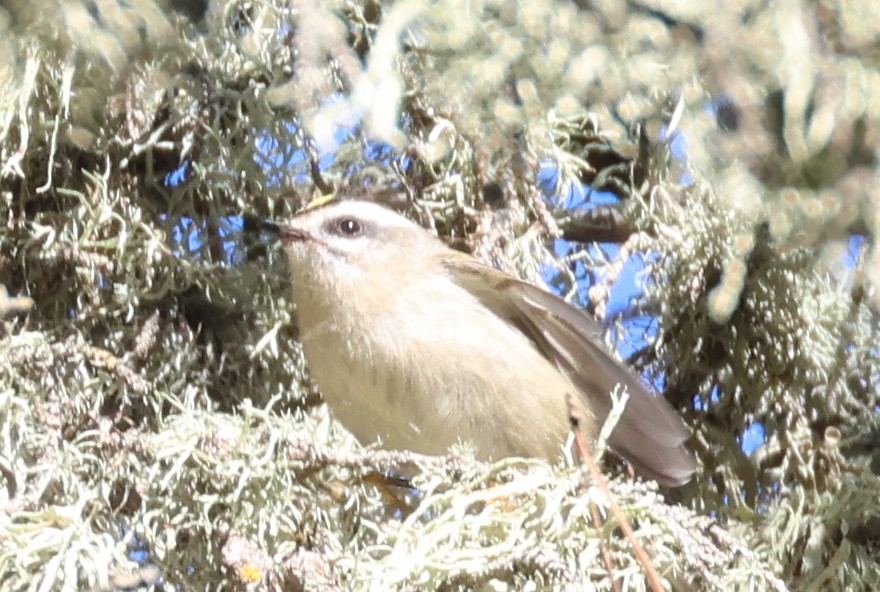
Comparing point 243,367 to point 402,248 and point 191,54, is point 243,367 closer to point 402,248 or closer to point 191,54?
point 402,248

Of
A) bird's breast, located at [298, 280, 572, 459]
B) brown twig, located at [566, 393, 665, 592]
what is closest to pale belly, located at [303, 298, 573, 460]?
bird's breast, located at [298, 280, 572, 459]

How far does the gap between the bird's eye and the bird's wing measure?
15cm

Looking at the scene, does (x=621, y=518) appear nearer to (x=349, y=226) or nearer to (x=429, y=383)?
(x=429, y=383)

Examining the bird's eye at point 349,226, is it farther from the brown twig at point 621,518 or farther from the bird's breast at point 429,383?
the brown twig at point 621,518

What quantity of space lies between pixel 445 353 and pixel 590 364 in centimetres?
24

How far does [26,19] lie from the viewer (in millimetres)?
1112

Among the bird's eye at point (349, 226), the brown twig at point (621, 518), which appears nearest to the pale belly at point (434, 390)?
the bird's eye at point (349, 226)

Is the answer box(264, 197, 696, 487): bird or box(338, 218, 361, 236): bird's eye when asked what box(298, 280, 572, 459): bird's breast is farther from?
box(338, 218, 361, 236): bird's eye

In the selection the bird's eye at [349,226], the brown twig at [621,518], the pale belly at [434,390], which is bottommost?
the brown twig at [621,518]

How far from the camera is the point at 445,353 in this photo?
74.0 inches

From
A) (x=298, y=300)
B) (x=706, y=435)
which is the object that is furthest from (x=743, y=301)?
(x=298, y=300)

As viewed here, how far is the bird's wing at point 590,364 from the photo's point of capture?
1819mm

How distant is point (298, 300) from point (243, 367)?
13cm

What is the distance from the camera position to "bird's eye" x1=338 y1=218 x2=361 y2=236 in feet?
6.56
